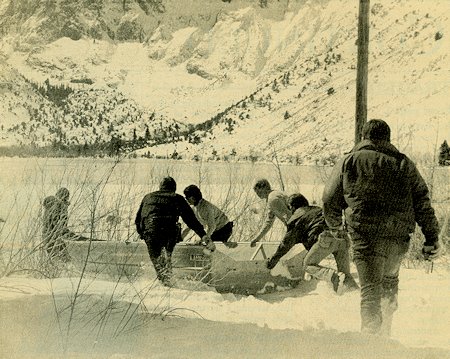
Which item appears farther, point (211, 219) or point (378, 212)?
point (211, 219)

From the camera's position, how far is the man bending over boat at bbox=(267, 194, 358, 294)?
5820mm

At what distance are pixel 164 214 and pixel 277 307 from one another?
1559 millimetres

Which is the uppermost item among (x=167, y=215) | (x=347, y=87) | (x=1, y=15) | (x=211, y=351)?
(x=347, y=87)

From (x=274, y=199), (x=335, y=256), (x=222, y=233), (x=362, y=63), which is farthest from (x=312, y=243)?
(x=362, y=63)

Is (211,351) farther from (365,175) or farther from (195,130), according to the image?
(195,130)

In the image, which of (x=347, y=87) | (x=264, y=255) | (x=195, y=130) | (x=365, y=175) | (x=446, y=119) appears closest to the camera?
(x=365, y=175)

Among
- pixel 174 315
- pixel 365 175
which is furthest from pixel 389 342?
pixel 174 315

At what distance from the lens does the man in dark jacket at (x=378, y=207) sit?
4055mm

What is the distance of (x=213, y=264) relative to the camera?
236 inches

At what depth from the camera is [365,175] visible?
161 inches

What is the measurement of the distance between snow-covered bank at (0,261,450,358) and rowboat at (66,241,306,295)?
0.69 ft

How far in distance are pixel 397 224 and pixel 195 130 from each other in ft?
74.9

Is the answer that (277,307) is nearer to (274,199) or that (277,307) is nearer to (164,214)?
(274,199)

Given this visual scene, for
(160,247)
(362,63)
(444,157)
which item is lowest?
(160,247)
